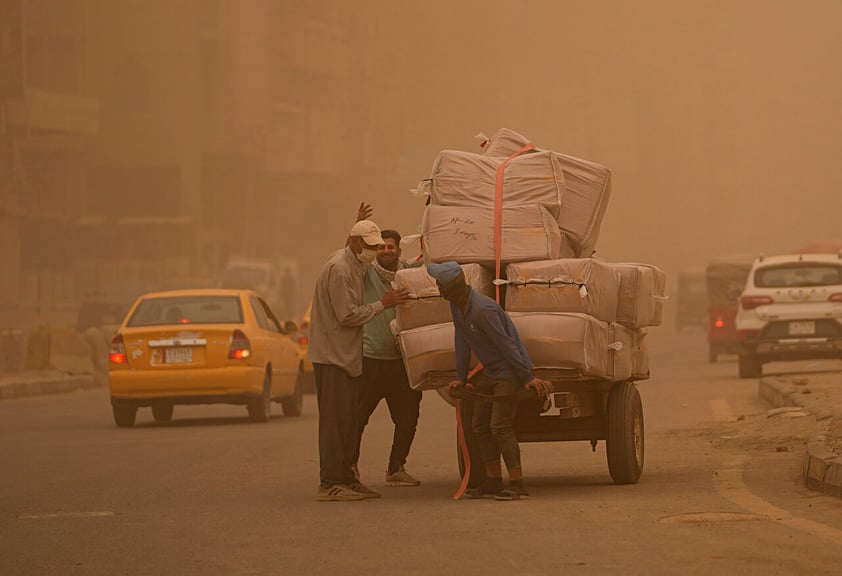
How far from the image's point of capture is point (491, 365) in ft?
35.4

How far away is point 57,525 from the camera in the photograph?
10320 millimetres

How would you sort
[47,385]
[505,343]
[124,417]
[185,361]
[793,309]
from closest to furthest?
[505,343]
[185,361]
[124,417]
[793,309]
[47,385]

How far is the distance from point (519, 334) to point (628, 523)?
6.73 ft

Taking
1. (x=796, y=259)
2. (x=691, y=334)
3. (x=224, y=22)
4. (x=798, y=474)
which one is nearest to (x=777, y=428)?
(x=798, y=474)

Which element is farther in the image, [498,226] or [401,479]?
[401,479]

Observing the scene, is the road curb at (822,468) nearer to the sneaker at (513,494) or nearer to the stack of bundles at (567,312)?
the stack of bundles at (567,312)

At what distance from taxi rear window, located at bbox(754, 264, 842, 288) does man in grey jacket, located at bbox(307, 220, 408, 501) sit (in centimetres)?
1526

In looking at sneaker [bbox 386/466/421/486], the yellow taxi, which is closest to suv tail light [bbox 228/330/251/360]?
the yellow taxi

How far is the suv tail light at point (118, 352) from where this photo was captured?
2011 cm

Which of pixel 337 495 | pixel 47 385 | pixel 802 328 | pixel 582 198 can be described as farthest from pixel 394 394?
pixel 47 385

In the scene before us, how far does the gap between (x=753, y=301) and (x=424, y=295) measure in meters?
15.3

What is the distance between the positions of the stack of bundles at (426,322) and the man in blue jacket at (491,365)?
29 centimetres

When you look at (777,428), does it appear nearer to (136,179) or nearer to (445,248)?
(445,248)

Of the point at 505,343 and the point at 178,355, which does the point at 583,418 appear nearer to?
the point at 505,343
